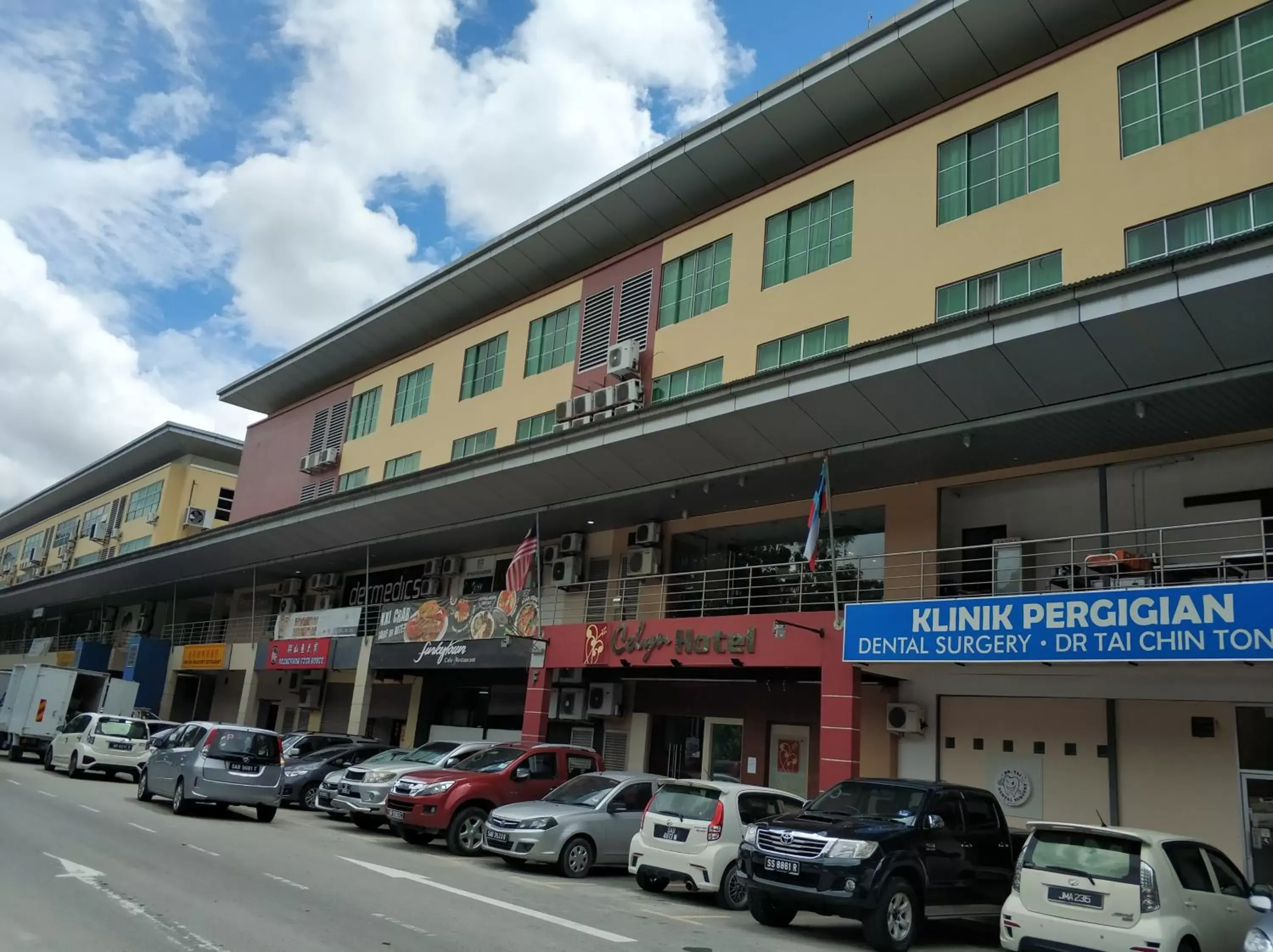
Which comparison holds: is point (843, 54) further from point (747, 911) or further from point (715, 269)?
point (747, 911)

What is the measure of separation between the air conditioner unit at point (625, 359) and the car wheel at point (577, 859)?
13.2 metres

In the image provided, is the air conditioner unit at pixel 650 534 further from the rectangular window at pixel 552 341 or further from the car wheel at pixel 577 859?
the car wheel at pixel 577 859

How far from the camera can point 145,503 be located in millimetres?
53344

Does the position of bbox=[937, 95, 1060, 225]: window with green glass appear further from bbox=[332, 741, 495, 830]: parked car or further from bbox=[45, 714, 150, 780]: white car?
bbox=[45, 714, 150, 780]: white car

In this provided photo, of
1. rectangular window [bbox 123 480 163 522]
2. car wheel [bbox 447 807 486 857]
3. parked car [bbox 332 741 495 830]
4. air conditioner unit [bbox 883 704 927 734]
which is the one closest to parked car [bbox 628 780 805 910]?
car wheel [bbox 447 807 486 857]

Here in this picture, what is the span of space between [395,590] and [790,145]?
19726 mm

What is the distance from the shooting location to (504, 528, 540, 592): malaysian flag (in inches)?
930

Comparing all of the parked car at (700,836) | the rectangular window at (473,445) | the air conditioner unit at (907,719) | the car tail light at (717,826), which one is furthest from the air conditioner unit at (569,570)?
the car tail light at (717,826)

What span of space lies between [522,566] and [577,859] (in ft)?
32.7

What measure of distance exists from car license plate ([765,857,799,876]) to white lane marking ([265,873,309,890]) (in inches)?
199

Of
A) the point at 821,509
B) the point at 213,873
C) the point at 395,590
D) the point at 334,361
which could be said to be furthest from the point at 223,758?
the point at 334,361

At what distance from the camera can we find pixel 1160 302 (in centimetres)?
1356

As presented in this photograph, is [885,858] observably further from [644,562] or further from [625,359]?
[625,359]

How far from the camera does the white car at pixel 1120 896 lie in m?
9.16
